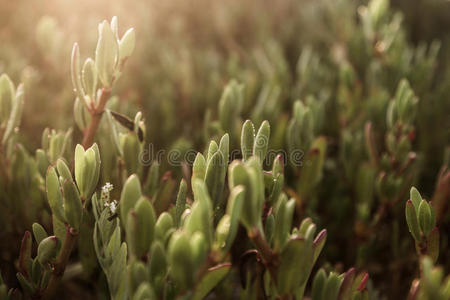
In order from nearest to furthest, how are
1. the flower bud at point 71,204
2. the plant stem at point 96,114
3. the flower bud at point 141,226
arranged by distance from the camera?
the flower bud at point 141,226 → the flower bud at point 71,204 → the plant stem at point 96,114

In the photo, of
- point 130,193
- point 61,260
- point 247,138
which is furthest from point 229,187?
point 61,260

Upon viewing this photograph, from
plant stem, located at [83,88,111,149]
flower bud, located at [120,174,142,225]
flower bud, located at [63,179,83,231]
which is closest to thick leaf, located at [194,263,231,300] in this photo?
flower bud, located at [120,174,142,225]

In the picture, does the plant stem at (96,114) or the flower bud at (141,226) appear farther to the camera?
the plant stem at (96,114)

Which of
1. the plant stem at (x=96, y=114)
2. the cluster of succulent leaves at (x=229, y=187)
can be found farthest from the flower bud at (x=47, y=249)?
the plant stem at (x=96, y=114)

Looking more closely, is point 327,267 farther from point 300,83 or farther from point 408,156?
point 300,83

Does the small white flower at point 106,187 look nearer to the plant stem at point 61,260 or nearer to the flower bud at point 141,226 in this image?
the plant stem at point 61,260

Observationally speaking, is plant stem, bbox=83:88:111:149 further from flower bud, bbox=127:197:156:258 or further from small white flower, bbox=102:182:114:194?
flower bud, bbox=127:197:156:258

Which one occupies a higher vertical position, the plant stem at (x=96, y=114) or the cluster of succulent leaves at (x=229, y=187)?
the plant stem at (x=96, y=114)

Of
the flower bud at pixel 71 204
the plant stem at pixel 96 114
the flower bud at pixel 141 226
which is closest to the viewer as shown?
the flower bud at pixel 141 226
